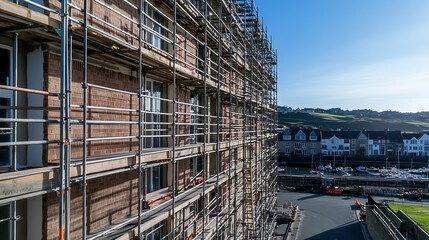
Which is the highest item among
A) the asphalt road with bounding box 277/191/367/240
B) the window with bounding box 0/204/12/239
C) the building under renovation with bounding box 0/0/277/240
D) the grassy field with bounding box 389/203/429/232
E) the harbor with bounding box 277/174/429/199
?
the building under renovation with bounding box 0/0/277/240

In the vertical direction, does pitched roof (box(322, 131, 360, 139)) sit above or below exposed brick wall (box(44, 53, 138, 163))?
below

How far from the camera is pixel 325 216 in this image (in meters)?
25.4

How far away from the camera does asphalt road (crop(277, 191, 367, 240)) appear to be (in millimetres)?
21188

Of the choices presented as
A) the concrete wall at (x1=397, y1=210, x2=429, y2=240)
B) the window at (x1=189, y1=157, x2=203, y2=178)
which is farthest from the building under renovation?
the concrete wall at (x1=397, y1=210, x2=429, y2=240)

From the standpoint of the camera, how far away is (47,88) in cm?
372

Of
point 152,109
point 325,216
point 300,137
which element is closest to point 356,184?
point 325,216

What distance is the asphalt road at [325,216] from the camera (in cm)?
2119

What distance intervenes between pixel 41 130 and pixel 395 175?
48.0m

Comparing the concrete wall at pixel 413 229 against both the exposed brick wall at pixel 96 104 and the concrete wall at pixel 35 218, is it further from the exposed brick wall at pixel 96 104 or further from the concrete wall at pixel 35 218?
the concrete wall at pixel 35 218

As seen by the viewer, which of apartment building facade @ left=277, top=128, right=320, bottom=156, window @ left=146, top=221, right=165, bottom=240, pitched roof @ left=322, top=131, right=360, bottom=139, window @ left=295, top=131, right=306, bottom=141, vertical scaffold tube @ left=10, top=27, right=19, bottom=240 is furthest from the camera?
window @ left=295, top=131, right=306, bottom=141

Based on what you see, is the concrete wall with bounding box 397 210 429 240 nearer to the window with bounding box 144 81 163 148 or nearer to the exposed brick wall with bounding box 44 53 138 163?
the window with bounding box 144 81 163 148

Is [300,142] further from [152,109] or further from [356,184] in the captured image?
[152,109]

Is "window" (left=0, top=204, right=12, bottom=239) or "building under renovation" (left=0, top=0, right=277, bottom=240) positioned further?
"window" (left=0, top=204, right=12, bottom=239)

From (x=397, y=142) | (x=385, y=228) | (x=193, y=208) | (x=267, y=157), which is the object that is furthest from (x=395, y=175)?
(x=193, y=208)
